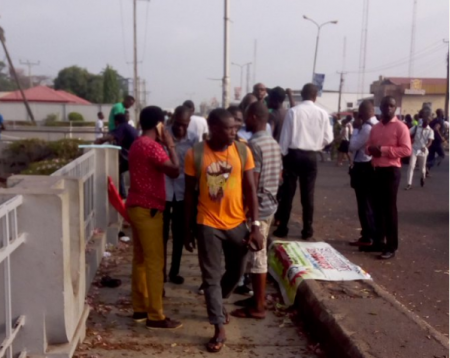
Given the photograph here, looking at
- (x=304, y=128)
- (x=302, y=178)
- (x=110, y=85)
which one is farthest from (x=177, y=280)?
(x=110, y=85)

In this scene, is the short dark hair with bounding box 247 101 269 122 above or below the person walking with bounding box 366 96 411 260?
above

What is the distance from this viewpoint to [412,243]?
8.74m

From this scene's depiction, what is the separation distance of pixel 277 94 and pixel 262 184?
124 inches

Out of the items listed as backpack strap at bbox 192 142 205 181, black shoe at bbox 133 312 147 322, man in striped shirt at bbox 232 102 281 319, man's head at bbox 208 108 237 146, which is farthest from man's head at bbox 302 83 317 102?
black shoe at bbox 133 312 147 322

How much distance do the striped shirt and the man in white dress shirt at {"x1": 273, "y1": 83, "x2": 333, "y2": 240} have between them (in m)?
2.12

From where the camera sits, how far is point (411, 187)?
15.5m

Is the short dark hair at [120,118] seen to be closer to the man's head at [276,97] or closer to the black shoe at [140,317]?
the man's head at [276,97]

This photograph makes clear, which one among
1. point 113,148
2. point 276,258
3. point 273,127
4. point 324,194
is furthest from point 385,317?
point 324,194

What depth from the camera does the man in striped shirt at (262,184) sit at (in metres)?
5.36

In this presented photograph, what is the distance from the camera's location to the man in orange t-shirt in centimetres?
467

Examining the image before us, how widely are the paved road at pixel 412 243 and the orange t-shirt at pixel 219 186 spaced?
2244mm

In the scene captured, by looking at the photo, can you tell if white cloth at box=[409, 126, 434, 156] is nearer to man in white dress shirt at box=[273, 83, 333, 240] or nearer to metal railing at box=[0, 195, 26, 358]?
man in white dress shirt at box=[273, 83, 333, 240]

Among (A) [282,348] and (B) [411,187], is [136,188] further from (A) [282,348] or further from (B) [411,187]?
(B) [411,187]

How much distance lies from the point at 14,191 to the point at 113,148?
4394 mm
